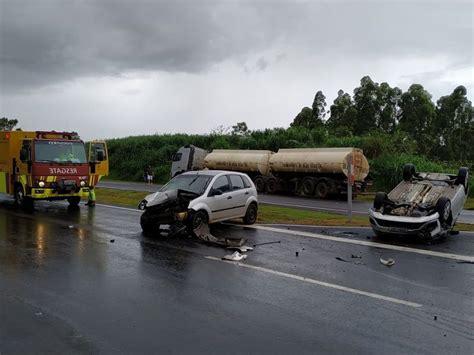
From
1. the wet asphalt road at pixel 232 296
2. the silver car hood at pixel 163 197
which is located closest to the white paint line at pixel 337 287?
the wet asphalt road at pixel 232 296

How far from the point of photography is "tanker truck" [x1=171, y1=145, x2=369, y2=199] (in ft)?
95.2

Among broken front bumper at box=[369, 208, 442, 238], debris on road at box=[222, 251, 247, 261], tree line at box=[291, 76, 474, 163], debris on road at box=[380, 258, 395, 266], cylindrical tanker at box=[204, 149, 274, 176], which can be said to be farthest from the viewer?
tree line at box=[291, 76, 474, 163]

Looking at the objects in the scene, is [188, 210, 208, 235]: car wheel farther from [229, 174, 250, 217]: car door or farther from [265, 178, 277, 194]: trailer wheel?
[265, 178, 277, 194]: trailer wheel

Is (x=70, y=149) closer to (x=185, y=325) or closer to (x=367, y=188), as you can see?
(x=185, y=325)

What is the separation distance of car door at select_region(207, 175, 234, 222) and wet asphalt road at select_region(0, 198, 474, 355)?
4.73 ft

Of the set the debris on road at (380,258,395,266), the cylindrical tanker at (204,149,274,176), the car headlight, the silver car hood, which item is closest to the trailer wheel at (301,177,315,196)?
the cylindrical tanker at (204,149,274,176)

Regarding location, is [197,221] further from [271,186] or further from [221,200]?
[271,186]

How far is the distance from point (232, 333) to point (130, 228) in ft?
28.1

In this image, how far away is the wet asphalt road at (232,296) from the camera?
17.1ft

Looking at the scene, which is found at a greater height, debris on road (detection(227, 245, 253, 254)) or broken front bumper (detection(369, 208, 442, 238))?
broken front bumper (detection(369, 208, 442, 238))

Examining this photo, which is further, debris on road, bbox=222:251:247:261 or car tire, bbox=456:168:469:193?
car tire, bbox=456:168:469:193

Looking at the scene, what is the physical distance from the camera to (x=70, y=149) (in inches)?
725

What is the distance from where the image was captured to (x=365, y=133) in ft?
152

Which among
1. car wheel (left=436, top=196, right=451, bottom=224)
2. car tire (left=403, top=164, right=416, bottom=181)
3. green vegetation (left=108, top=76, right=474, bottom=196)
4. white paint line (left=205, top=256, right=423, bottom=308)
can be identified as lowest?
white paint line (left=205, top=256, right=423, bottom=308)
